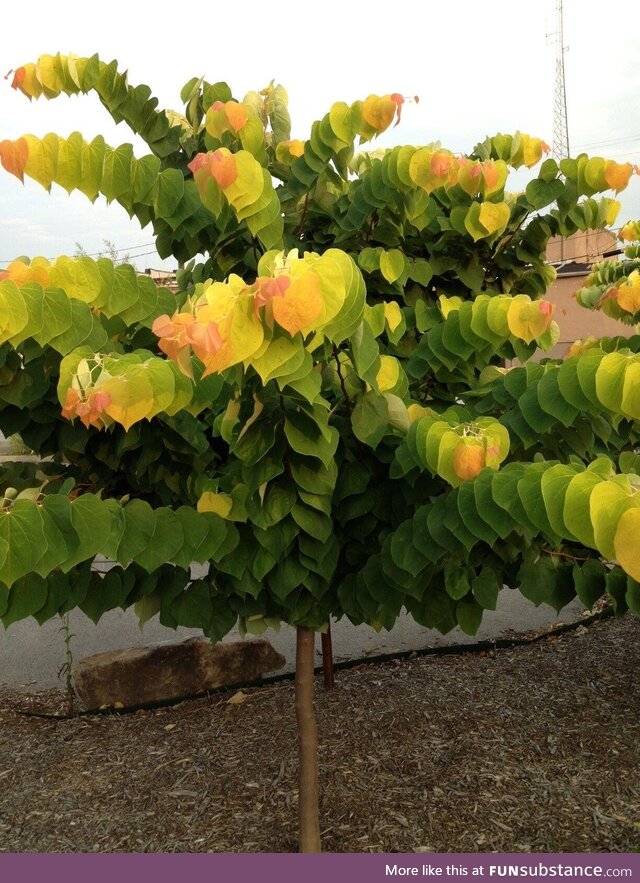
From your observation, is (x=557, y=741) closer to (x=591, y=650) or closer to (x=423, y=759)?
(x=423, y=759)

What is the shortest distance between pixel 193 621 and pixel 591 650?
11.4ft

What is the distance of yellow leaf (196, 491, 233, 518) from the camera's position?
1.78 m

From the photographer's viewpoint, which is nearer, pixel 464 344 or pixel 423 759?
pixel 464 344

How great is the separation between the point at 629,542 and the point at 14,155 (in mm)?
1574

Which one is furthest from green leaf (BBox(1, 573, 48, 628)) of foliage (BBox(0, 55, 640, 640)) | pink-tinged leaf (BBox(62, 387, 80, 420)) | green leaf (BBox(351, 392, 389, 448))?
green leaf (BBox(351, 392, 389, 448))

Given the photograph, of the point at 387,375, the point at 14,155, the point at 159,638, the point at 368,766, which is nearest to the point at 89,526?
the point at 387,375

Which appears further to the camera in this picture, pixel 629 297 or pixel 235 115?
pixel 629 297

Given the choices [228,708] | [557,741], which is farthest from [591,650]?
[228,708]

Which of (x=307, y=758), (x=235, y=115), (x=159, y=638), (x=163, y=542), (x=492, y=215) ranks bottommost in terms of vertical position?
(x=159, y=638)

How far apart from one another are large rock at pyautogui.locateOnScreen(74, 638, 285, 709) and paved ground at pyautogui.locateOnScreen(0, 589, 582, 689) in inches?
9.2

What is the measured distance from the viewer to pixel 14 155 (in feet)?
5.57

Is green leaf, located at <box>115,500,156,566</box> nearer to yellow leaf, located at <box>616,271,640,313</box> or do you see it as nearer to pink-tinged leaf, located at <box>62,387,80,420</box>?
pink-tinged leaf, located at <box>62,387,80,420</box>

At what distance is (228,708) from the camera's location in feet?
13.1

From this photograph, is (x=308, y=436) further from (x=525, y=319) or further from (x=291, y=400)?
(x=525, y=319)
